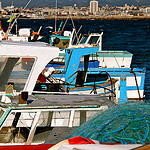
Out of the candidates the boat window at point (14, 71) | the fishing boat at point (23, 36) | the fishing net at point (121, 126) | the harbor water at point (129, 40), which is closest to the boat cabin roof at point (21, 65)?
the boat window at point (14, 71)

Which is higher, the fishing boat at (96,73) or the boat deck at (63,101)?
the boat deck at (63,101)

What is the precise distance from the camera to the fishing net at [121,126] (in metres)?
5.33

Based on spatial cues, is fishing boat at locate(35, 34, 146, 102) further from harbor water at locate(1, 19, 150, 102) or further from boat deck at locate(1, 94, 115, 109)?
boat deck at locate(1, 94, 115, 109)

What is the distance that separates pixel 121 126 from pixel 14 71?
4318mm

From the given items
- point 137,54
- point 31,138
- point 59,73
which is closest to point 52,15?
point 137,54

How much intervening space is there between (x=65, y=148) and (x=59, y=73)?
14.5 metres

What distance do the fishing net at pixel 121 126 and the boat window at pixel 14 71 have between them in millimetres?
3255

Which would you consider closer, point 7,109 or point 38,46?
point 7,109

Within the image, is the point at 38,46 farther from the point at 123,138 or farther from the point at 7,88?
the point at 123,138

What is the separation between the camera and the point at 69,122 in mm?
8125

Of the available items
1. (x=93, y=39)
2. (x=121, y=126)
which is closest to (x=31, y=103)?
(x=121, y=126)

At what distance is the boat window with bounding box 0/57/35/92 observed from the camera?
934 cm

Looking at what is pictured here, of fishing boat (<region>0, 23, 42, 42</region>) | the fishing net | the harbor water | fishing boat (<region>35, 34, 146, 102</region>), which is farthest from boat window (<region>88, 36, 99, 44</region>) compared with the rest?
the fishing net

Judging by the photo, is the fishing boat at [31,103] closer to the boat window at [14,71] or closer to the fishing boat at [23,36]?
the boat window at [14,71]
